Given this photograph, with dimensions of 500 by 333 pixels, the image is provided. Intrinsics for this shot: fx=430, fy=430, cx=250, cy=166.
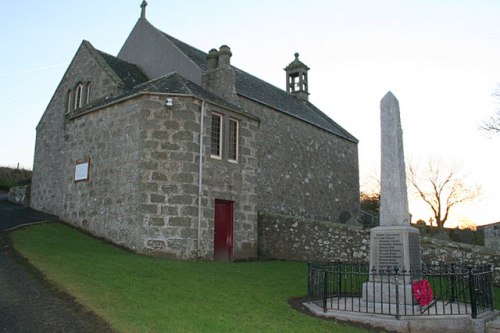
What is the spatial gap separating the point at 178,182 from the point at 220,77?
7.20 m

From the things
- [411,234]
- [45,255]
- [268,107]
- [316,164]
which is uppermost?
[268,107]

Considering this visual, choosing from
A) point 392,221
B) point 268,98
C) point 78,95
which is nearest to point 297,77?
point 268,98

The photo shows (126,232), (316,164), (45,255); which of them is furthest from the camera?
(316,164)

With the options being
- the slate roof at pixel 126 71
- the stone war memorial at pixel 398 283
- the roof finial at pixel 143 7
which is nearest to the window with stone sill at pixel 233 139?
the slate roof at pixel 126 71

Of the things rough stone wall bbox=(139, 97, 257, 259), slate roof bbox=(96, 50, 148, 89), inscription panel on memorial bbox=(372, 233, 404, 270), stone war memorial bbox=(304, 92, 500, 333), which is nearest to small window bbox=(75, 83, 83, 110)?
slate roof bbox=(96, 50, 148, 89)

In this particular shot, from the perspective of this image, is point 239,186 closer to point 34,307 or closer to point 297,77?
point 34,307

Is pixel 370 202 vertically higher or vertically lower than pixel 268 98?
lower

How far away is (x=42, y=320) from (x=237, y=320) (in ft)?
10.6

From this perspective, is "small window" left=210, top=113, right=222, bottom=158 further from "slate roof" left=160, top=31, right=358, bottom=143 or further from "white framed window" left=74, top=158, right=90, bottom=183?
"slate roof" left=160, top=31, right=358, bottom=143

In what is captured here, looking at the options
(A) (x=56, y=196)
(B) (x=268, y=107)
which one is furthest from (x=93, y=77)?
(B) (x=268, y=107)

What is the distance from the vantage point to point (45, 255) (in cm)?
1163

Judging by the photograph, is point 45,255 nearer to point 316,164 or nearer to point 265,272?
point 265,272

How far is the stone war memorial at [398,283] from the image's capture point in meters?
7.97

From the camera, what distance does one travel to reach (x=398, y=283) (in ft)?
29.9
